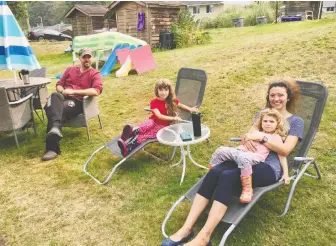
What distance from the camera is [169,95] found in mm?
4035

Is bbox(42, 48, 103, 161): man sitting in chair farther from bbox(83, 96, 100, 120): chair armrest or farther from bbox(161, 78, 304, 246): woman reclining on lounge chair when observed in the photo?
bbox(161, 78, 304, 246): woman reclining on lounge chair

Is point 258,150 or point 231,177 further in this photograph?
point 258,150

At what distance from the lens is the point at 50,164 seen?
4.38 metres

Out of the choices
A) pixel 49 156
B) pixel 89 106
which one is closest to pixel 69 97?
pixel 89 106

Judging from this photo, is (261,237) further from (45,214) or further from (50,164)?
(50,164)

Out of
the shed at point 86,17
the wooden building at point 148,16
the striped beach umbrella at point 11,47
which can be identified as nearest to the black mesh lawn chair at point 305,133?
the striped beach umbrella at point 11,47

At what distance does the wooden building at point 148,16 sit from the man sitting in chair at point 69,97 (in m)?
12.5

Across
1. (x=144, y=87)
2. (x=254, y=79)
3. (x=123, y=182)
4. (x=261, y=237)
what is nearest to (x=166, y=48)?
(x=144, y=87)

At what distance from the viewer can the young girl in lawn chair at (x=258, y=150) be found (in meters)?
2.64

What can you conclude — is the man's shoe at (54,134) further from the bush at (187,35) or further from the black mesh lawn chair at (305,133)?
the bush at (187,35)

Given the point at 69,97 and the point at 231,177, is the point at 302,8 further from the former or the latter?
the point at 231,177

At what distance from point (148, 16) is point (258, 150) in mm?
15007

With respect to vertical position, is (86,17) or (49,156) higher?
(86,17)

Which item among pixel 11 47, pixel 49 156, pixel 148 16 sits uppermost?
pixel 148 16
